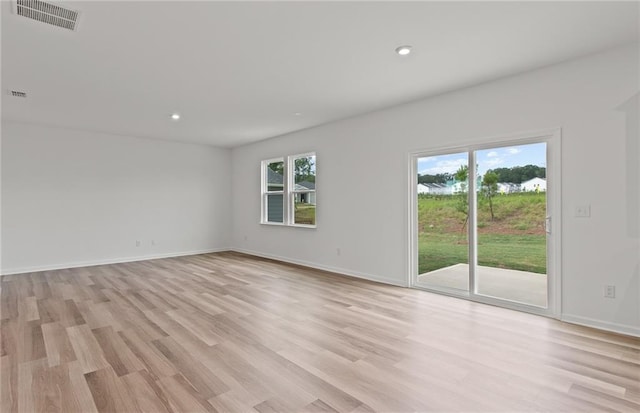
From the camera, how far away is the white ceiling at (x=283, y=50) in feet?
7.98

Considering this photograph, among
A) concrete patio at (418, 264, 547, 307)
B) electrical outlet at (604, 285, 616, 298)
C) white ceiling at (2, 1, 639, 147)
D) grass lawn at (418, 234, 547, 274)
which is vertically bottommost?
concrete patio at (418, 264, 547, 307)

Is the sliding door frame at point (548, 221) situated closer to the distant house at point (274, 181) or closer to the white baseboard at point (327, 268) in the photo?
the white baseboard at point (327, 268)

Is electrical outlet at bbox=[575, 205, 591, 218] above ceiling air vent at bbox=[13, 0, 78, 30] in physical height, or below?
below

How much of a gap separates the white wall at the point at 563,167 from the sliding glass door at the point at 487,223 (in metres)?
0.18

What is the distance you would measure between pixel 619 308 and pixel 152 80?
5.22 m

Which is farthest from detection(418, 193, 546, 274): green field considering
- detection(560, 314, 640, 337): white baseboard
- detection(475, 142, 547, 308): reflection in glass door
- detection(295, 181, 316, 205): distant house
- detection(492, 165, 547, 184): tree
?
detection(295, 181, 316, 205): distant house

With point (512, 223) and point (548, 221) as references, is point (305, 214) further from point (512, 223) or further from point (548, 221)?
point (548, 221)

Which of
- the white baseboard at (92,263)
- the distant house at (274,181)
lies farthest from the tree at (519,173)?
the white baseboard at (92,263)

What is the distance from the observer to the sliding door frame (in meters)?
3.37

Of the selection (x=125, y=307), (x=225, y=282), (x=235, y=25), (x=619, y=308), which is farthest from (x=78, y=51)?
(x=619, y=308)

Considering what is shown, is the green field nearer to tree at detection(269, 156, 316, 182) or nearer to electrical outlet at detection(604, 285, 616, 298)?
electrical outlet at detection(604, 285, 616, 298)

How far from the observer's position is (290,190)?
268 inches

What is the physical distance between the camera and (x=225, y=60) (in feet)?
10.6

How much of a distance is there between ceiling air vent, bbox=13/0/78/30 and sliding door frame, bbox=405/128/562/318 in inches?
152
